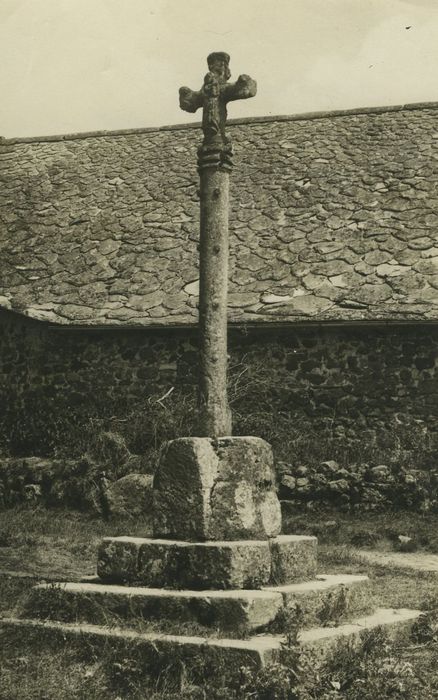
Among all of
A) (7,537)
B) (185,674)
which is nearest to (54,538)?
(7,537)

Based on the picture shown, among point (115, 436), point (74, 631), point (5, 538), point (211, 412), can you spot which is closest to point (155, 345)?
point (115, 436)

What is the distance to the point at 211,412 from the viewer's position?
7078mm

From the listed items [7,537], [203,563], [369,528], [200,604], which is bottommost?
[369,528]

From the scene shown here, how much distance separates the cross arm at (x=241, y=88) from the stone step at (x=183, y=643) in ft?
12.4

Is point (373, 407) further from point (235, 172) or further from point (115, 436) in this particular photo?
point (235, 172)

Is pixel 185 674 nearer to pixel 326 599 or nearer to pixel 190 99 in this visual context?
pixel 326 599

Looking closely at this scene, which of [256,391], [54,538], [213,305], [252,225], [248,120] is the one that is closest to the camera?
[213,305]

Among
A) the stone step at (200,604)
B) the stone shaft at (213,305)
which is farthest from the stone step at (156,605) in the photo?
the stone shaft at (213,305)

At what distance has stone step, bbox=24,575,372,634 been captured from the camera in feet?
19.7

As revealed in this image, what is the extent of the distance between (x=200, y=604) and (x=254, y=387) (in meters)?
9.20

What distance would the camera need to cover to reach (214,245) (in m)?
7.33

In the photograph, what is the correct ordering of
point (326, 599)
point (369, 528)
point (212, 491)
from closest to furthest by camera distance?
point (326, 599)
point (212, 491)
point (369, 528)

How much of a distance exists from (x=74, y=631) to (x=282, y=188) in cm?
1216

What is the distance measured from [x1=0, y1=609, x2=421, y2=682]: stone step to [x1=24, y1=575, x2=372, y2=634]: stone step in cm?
13
